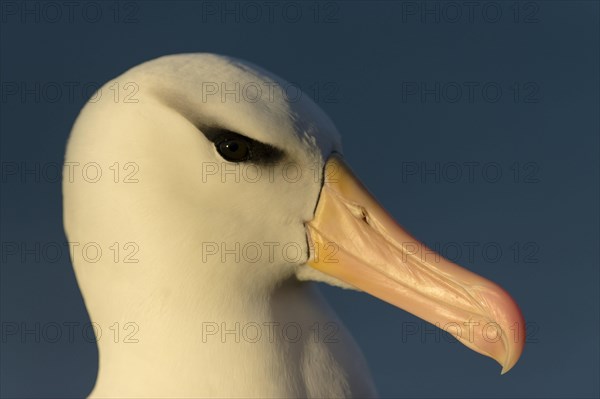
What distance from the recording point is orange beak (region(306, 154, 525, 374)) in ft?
15.3

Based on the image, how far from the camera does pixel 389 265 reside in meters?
4.83

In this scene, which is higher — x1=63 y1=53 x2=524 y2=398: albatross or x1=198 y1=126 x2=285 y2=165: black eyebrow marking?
x1=198 y1=126 x2=285 y2=165: black eyebrow marking

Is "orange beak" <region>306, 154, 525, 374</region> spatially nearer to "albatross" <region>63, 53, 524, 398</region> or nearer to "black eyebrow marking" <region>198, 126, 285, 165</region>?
"albatross" <region>63, 53, 524, 398</region>

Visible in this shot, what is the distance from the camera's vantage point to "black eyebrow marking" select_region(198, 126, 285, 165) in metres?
4.69

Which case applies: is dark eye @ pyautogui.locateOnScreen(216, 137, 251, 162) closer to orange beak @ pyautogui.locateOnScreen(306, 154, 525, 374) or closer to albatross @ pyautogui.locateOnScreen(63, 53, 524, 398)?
albatross @ pyautogui.locateOnScreen(63, 53, 524, 398)

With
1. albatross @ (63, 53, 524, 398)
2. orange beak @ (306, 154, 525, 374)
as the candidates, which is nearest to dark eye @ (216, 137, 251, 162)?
albatross @ (63, 53, 524, 398)

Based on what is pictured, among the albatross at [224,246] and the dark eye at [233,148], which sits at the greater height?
the dark eye at [233,148]

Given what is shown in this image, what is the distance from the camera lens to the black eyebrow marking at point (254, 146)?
4.69m

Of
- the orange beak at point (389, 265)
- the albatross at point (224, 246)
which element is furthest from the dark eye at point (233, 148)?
the orange beak at point (389, 265)

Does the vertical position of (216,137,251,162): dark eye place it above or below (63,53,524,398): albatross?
above

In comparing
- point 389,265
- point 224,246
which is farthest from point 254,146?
point 389,265

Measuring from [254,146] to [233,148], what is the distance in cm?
7

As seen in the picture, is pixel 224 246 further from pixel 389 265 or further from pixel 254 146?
pixel 389 265

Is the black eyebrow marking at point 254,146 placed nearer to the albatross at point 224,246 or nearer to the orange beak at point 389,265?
the albatross at point 224,246
